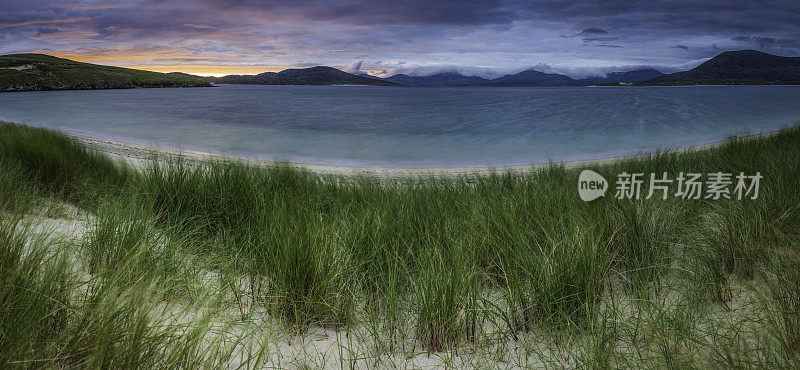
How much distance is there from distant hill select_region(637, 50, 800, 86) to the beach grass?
180 m

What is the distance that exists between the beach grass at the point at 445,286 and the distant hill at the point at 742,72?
591 ft

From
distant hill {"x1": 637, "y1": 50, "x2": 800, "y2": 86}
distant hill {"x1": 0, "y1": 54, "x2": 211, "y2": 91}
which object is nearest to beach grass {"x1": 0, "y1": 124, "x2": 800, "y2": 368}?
distant hill {"x1": 0, "y1": 54, "x2": 211, "y2": 91}

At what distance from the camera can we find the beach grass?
5.54 feet

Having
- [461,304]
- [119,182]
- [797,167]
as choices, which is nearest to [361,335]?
[461,304]

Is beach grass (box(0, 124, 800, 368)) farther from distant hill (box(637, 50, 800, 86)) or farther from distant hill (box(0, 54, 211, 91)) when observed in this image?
distant hill (box(637, 50, 800, 86))

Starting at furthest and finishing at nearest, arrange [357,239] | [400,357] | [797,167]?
[797,167] < [357,239] < [400,357]

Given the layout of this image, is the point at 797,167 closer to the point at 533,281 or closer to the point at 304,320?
the point at 533,281

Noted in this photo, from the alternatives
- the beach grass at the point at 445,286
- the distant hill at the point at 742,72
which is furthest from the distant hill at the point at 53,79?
the distant hill at the point at 742,72

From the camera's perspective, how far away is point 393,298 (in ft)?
7.00

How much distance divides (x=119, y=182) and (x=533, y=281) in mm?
5289

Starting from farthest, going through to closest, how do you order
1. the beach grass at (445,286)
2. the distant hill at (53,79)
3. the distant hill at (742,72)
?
the distant hill at (742,72) < the distant hill at (53,79) < the beach grass at (445,286)

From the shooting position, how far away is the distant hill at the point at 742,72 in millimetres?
147875

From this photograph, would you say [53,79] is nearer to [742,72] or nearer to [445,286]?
[445,286]

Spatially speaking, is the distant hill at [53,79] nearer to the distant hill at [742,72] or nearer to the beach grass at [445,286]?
the beach grass at [445,286]
